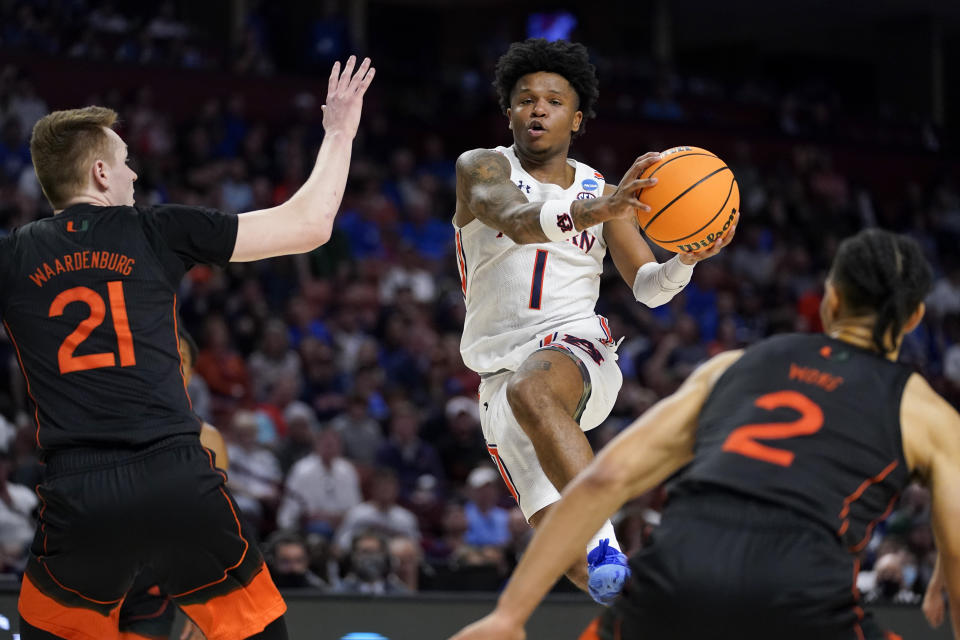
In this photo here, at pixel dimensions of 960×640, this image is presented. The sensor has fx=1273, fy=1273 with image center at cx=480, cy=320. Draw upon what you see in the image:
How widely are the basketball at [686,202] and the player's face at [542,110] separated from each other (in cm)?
69

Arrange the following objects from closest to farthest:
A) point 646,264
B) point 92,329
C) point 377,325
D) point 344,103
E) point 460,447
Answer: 1. point 92,329
2. point 344,103
3. point 646,264
4. point 460,447
5. point 377,325

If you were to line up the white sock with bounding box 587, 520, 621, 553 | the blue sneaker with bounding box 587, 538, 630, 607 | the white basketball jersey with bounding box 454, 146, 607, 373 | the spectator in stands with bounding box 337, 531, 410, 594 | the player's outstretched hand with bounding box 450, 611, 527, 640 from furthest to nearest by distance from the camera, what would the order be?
the spectator in stands with bounding box 337, 531, 410, 594 → the white basketball jersey with bounding box 454, 146, 607, 373 → the white sock with bounding box 587, 520, 621, 553 → the blue sneaker with bounding box 587, 538, 630, 607 → the player's outstretched hand with bounding box 450, 611, 527, 640

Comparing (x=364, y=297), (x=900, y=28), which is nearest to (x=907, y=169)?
(x=900, y=28)

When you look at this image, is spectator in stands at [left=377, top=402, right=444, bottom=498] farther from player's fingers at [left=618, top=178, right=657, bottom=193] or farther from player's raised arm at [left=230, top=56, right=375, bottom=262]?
player's raised arm at [left=230, top=56, right=375, bottom=262]

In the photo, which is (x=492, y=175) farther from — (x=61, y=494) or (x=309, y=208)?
(x=61, y=494)

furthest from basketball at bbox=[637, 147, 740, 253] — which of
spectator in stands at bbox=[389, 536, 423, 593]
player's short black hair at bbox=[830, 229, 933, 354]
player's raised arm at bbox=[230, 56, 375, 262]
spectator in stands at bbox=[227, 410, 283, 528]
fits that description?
spectator in stands at bbox=[227, 410, 283, 528]

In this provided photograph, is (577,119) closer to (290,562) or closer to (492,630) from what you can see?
(492,630)

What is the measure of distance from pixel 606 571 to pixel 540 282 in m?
1.32

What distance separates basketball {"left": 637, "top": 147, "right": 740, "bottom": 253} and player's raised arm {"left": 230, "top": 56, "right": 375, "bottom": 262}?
1138 millimetres

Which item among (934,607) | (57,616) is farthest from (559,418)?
(57,616)

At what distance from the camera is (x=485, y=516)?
33.1 feet

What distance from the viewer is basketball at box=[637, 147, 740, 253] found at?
461 cm

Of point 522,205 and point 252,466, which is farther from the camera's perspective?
point 252,466

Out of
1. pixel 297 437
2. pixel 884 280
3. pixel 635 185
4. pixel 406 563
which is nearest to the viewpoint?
pixel 884 280
